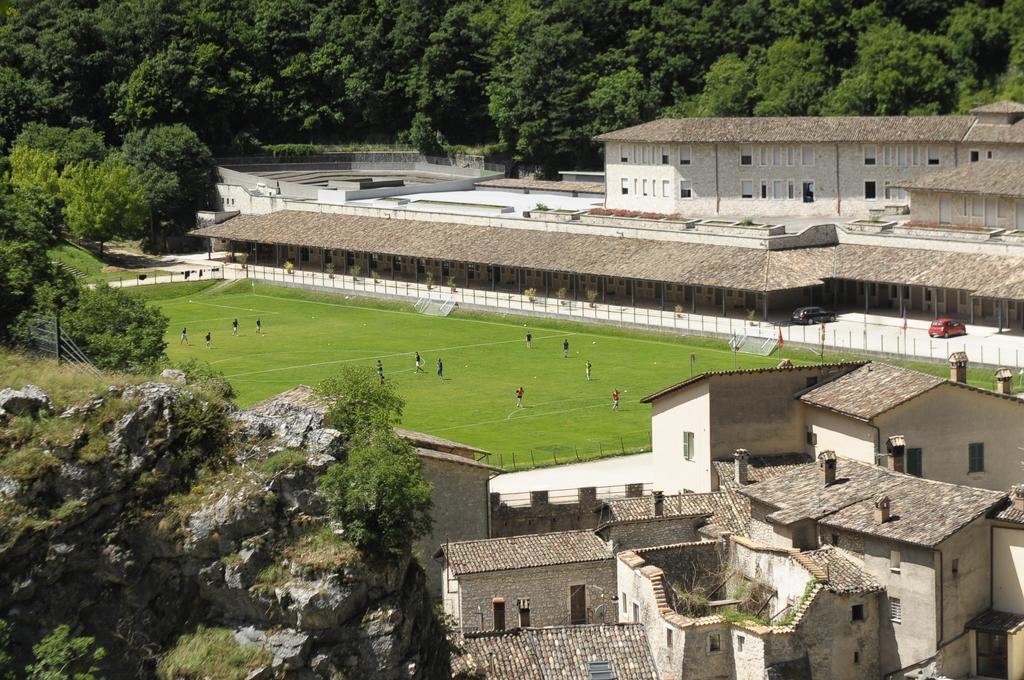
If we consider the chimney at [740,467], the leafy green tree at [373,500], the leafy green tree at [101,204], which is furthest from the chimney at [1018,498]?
the leafy green tree at [101,204]

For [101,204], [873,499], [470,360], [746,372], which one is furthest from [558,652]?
[101,204]

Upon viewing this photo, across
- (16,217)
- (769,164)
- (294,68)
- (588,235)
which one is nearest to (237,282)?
(588,235)

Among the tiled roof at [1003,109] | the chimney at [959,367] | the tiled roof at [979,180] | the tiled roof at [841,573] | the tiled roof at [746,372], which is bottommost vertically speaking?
the tiled roof at [841,573]

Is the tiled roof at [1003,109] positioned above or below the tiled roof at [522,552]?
above

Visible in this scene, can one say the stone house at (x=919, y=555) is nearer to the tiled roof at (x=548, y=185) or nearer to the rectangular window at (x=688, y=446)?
the rectangular window at (x=688, y=446)

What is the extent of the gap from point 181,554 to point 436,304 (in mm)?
73636

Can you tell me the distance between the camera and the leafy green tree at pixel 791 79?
14400 centimetres

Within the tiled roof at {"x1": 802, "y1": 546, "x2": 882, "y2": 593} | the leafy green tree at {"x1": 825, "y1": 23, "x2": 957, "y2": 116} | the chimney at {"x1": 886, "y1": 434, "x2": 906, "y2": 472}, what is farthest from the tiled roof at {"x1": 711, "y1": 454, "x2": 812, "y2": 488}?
the leafy green tree at {"x1": 825, "y1": 23, "x2": 957, "y2": 116}

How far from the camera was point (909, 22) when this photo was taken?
5965 inches

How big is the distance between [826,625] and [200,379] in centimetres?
1546

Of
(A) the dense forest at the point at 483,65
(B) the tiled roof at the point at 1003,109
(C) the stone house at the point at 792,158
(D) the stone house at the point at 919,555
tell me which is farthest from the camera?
(A) the dense forest at the point at 483,65

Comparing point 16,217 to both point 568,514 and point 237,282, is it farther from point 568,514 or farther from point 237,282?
point 237,282

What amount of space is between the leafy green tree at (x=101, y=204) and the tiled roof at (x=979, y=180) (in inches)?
1978

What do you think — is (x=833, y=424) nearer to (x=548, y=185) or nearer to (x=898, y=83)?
(x=898, y=83)
